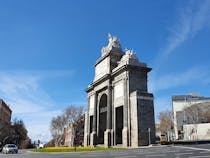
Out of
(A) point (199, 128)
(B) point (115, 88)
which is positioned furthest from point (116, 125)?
(A) point (199, 128)

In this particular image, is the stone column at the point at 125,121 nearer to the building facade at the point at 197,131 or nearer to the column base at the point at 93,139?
the column base at the point at 93,139

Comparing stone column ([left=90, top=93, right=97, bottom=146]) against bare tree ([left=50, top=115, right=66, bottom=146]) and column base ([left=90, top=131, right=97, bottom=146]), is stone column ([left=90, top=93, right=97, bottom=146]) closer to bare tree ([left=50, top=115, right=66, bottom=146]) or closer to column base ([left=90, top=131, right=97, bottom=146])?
column base ([left=90, top=131, right=97, bottom=146])

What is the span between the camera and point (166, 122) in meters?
94.6

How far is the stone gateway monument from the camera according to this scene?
122ft

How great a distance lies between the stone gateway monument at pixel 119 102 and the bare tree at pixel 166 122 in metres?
49.3

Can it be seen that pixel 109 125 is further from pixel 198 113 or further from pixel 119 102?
pixel 198 113

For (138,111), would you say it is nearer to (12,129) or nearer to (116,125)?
(116,125)

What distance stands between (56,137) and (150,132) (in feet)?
183

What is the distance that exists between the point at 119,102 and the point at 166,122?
58.1 meters

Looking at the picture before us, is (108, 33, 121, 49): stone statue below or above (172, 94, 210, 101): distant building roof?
above

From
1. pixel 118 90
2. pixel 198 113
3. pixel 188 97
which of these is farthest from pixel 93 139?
pixel 188 97

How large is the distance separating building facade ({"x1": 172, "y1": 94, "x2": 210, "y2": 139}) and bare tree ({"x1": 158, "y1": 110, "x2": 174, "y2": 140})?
2.59 meters

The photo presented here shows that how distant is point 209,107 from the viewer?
8744 cm

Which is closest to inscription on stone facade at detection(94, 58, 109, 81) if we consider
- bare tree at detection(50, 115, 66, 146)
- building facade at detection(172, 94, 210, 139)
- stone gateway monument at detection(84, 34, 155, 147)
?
stone gateway monument at detection(84, 34, 155, 147)
